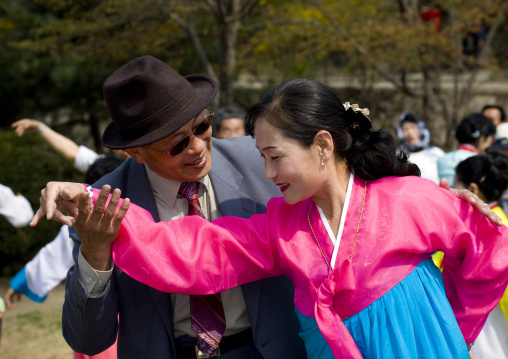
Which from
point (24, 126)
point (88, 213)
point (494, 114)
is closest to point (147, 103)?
point (88, 213)

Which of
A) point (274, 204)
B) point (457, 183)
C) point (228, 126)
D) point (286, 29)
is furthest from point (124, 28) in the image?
point (274, 204)

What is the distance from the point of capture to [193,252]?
86.4 inches

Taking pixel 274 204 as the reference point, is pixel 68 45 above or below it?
below

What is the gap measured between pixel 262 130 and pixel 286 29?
669 centimetres

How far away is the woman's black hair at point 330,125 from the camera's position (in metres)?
2.05

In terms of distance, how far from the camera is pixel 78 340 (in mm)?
2211

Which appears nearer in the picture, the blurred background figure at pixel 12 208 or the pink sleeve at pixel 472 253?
the pink sleeve at pixel 472 253

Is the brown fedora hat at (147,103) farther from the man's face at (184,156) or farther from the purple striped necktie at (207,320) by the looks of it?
the purple striped necktie at (207,320)

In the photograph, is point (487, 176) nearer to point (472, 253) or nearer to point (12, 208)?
point (472, 253)

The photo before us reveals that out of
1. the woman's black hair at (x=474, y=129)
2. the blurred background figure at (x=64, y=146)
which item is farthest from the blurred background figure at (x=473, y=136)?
the blurred background figure at (x=64, y=146)

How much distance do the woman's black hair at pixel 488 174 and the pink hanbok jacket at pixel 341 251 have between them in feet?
4.03

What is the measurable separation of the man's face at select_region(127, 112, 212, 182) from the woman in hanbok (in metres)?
0.19

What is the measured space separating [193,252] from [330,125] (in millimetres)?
678

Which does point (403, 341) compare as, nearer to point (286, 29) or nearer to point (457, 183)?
point (457, 183)
